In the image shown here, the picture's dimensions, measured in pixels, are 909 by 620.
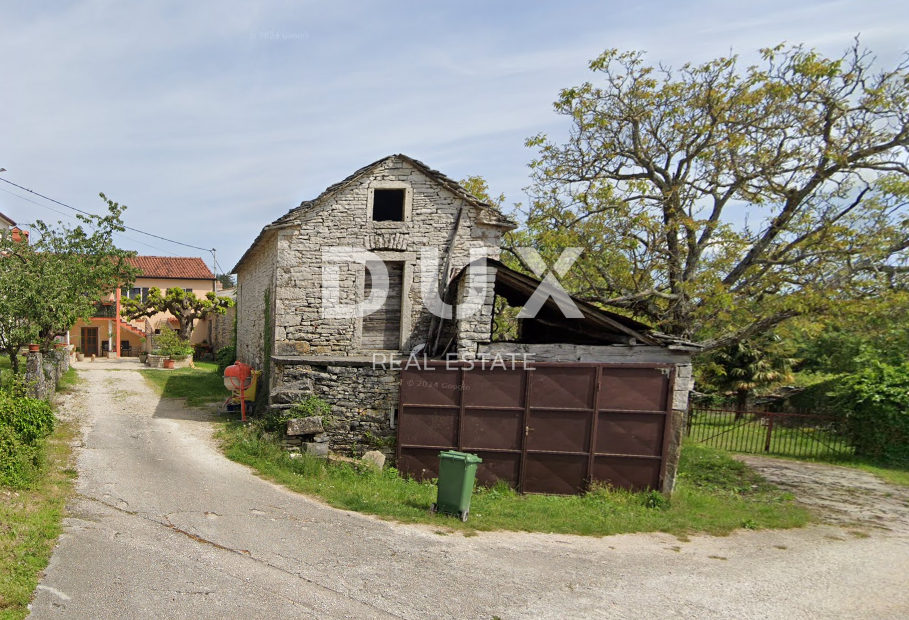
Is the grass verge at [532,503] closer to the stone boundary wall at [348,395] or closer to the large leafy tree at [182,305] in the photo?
the stone boundary wall at [348,395]

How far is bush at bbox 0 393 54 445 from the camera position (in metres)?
7.25

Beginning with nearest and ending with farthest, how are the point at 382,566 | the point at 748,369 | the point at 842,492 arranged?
the point at 382,566
the point at 842,492
the point at 748,369

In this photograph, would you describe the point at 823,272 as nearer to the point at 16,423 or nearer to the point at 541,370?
the point at 541,370

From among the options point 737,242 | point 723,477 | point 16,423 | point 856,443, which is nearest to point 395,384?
point 16,423

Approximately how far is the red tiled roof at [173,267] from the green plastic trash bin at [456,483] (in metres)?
31.8

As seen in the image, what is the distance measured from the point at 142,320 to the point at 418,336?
95.0 feet

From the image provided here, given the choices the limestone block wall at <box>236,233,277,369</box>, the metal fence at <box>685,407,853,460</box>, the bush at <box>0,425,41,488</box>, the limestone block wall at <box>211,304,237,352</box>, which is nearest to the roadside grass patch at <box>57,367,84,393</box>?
the limestone block wall at <box>236,233,277,369</box>

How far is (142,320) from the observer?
33.5 meters

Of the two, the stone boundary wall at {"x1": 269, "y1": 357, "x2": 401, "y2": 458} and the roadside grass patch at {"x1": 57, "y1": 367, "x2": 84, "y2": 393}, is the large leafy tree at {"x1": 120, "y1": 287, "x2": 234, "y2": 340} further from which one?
the stone boundary wall at {"x1": 269, "y1": 357, "x2": 401, "y2": 458}

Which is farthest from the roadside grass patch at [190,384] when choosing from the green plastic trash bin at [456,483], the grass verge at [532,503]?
the green plastic trash bin at [456,483]

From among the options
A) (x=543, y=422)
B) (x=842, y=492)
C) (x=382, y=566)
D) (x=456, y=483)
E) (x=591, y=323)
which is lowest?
(x=842, y=492)

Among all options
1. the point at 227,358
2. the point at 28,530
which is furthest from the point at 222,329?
the point at 28,530

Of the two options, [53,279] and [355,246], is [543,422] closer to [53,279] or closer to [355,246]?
[355,246]

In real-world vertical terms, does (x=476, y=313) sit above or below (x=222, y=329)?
above
